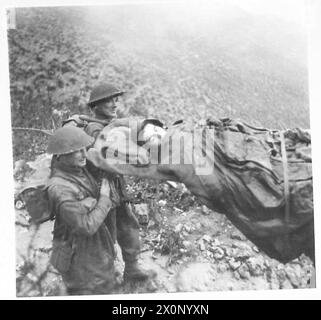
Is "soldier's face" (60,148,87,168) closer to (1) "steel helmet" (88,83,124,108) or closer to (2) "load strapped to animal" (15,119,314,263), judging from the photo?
(2) "load strapped to animal" (15,119,314,263)

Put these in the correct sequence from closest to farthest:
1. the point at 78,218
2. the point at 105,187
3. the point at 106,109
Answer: the point at 78,218 → the point at 105,187 → the point at 106,109

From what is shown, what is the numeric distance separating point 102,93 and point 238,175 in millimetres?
1400

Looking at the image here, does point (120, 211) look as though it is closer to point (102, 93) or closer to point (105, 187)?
point (105, 187)

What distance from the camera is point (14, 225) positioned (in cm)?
539

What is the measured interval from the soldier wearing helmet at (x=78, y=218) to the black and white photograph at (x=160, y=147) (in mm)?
10

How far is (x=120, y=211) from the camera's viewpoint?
543 cm

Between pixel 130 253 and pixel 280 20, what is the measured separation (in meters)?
2.47

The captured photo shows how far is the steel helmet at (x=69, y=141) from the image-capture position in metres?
5.27

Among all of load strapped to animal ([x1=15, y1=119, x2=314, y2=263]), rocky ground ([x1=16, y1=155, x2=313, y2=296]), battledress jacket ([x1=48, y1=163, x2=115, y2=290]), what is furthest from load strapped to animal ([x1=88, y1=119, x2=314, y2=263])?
battledress jacket ([x1=48, y1=163, x2=115, y2=290])

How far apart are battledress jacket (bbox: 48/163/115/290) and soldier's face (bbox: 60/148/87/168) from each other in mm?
50

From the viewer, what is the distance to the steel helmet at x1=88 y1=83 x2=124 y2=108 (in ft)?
17.9

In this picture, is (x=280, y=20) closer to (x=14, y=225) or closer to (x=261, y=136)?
(x=261, y=136)

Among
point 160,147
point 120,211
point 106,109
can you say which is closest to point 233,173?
point 160,147

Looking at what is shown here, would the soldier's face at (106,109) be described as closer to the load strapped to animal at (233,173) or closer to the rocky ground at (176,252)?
the load strapped to animal at (233,173)
